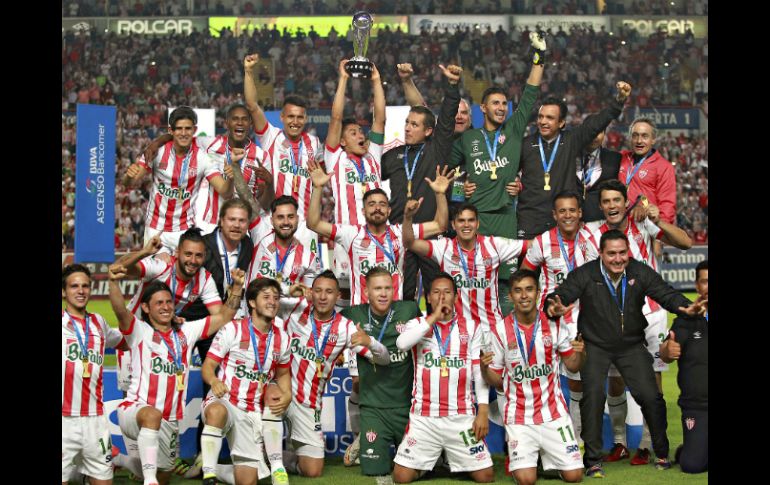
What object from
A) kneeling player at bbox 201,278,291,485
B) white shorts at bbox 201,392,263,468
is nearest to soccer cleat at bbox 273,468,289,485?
kneeling player at bbox 201,278,291,485

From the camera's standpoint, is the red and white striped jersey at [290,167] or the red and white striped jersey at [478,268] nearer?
the red and white striped jersey at [478,268]

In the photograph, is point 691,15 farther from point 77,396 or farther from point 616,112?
point 77,396

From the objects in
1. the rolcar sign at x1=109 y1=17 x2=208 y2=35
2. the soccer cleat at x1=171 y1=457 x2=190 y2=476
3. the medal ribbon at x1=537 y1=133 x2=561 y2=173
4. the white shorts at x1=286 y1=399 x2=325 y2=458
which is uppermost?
the rolcar sign at x1=109 y1=17 x2=208 y2=35

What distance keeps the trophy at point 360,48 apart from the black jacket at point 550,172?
149cm

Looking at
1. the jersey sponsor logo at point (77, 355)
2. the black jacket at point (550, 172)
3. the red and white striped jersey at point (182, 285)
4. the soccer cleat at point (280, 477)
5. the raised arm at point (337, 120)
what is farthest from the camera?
the raised arm at point (337, 120)

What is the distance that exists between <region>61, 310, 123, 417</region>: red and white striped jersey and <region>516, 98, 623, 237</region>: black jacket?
11.5ft

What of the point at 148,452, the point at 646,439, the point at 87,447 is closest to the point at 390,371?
the point at 148,452

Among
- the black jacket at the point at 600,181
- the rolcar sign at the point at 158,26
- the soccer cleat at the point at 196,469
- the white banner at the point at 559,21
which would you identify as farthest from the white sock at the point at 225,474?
the white banner at the point at 559,21

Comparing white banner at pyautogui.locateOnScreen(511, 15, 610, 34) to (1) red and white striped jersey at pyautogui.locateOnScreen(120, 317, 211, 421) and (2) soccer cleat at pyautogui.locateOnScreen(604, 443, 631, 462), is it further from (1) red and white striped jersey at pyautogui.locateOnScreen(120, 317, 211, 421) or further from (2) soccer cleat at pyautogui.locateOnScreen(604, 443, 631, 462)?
(1) red and white striped jersey at pyautogui.locateOnScreen(120, 317, 211, 421)

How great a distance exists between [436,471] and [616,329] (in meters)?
1.59

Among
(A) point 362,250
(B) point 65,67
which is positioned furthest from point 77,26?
(A) point 362,250

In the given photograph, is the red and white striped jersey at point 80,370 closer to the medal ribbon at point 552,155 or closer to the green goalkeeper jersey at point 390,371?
the green goalkeeper jersey at point 390,371

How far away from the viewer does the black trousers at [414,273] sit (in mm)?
8016

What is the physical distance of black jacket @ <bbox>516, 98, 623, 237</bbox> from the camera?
26.7 ft
